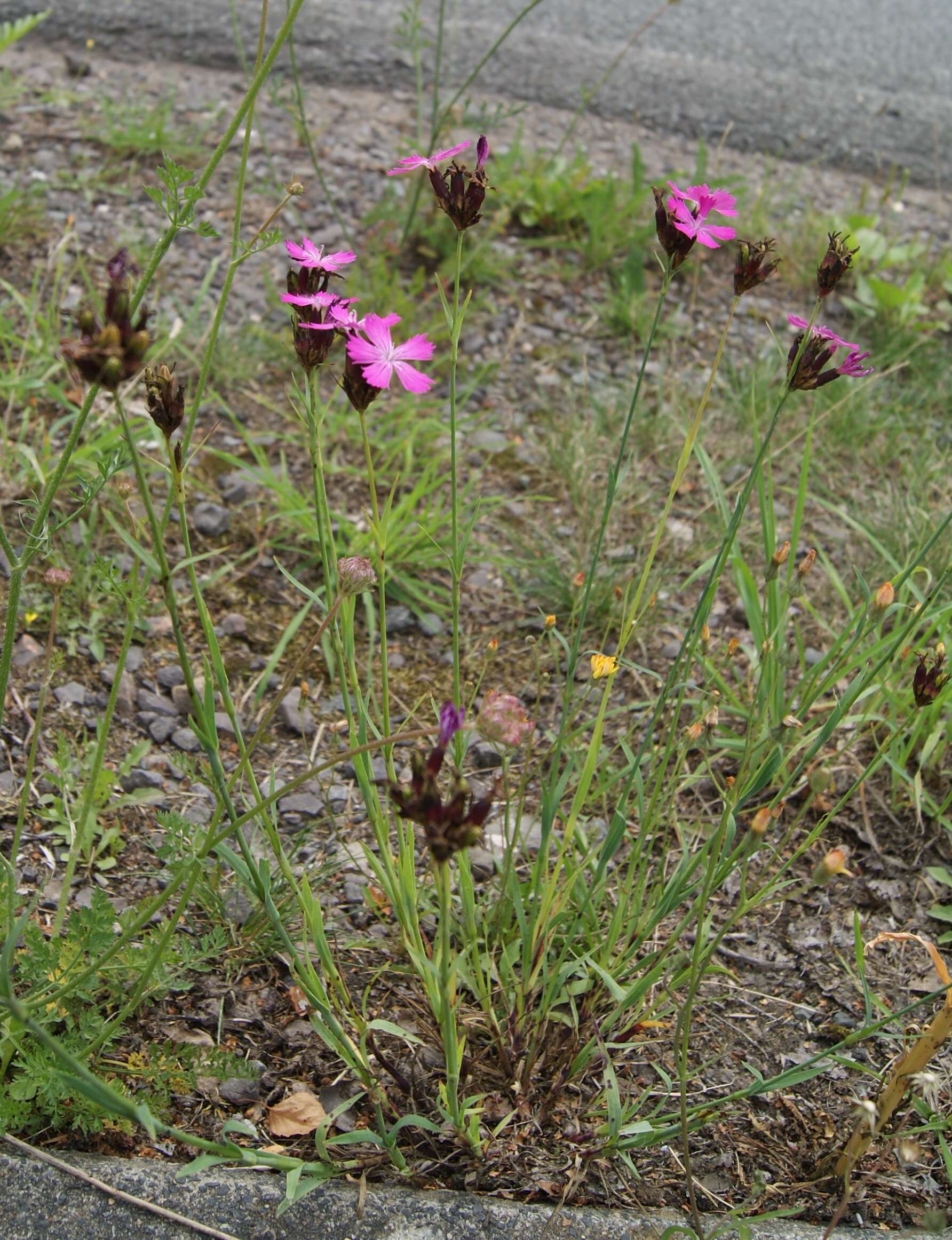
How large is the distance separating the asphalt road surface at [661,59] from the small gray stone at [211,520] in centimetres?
207

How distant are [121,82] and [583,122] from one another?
5.04 feet

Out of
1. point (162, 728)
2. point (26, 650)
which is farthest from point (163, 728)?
point (26, 650)

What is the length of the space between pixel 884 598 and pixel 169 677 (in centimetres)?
123

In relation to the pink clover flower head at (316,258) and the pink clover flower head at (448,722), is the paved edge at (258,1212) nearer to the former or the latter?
the pink clover flower head at (448,722)

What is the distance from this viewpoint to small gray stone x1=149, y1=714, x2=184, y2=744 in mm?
1824

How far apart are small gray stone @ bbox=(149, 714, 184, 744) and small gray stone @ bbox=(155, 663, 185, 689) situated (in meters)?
0.08

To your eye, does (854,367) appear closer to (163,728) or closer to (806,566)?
(806,566)

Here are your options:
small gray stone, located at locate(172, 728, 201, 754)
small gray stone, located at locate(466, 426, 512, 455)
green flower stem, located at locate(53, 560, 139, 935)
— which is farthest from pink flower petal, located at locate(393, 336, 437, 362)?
small gray stone, located at locate(466, 426, 512, 455)

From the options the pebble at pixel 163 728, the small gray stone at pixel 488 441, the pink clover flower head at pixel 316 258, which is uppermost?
the pink clover flower head at pixel 316 258

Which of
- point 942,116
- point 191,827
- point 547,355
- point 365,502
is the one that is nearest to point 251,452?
point 365,502

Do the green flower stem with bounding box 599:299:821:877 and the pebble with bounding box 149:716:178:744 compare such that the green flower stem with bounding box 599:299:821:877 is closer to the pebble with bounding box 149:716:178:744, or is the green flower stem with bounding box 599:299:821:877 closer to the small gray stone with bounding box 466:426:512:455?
the pebble with bounding box 149:716:178:744

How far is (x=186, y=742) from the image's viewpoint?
5.99ft

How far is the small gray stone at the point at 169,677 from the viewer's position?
1926mm

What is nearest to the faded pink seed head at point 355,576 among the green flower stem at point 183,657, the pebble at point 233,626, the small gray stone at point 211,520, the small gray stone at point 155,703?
the green flower stem at point 183,657
